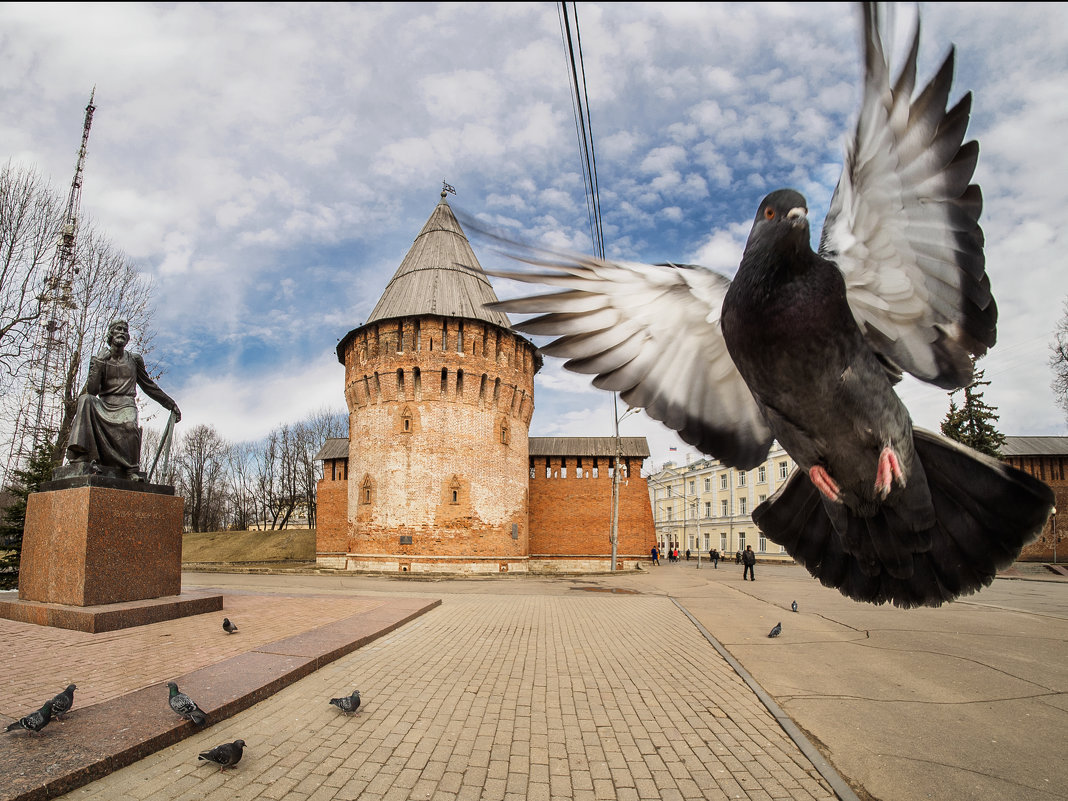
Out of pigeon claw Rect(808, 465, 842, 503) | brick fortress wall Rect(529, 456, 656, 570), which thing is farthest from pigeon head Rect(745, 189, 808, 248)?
brick fortress wall Rect(529, 456, 656, 570)

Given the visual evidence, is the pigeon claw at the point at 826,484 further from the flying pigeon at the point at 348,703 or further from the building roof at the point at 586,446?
the building roof at the point at 586,446

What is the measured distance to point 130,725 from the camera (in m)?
4.09

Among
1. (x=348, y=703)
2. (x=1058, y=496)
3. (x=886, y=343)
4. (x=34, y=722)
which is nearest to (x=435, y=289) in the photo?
(x=348, y=703)

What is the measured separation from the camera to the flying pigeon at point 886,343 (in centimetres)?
153

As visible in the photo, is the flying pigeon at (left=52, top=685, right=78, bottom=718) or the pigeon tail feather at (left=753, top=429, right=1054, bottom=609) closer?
the pigeon tail feather at (left=753, top=429, right=1054, bottom=609)

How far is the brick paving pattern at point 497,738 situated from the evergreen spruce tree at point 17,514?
13917 mm

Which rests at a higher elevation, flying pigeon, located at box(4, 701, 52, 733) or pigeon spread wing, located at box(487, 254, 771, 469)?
pigeon spread wing, located at box(487, 254, 771, 469)

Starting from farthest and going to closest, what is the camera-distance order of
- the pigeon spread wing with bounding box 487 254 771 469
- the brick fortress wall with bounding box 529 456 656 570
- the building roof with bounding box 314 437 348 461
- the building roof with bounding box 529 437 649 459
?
the building roof with bounding box 314 437 348 461 < the building roof with bounding box 529 437 649 459 < the brick fortress wall with bounding box 529 456 656 570 < the pigeon spread wing with bounding box 487 254 771 469

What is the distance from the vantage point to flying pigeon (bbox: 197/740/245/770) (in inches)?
144

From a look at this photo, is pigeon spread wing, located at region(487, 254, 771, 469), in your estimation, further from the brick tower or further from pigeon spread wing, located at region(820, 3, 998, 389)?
the brick tower

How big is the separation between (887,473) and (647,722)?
447 centimetres

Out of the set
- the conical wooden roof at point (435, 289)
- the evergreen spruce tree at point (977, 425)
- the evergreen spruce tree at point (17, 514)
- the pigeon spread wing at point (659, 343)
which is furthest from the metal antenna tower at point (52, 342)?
the evergreen spruce tree at point (977, 425)

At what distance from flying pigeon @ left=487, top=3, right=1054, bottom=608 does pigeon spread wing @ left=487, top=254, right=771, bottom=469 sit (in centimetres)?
19

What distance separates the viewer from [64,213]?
19484 mm
